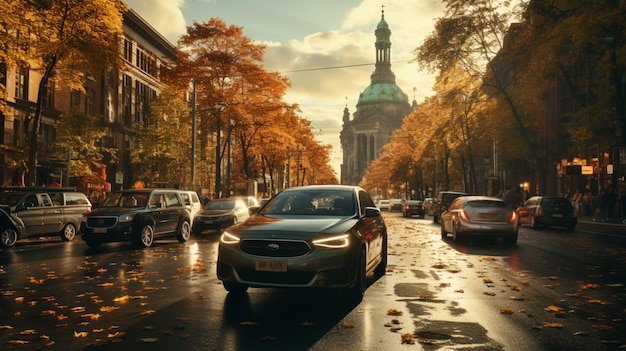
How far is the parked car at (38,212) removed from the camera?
16656 mm

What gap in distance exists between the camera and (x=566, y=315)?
280 inches

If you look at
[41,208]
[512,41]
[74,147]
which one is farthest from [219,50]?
[41,208]

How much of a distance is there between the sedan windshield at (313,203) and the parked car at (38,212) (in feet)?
35.0

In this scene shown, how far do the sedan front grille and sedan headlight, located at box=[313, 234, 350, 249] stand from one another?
16 cm

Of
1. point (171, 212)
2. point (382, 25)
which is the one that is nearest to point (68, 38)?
point (171, 212)

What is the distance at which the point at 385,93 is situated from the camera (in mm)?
187500

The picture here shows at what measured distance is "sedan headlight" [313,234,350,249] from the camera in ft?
24.1

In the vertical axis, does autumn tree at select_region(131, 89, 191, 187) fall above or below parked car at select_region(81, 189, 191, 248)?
above

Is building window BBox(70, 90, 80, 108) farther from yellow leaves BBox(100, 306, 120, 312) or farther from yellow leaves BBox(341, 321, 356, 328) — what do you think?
yellow leaves BBox(341, 321, 356, 328)

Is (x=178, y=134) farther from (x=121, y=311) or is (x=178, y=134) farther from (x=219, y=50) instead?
(x=121, y=311)

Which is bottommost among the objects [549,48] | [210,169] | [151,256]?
[151,256]

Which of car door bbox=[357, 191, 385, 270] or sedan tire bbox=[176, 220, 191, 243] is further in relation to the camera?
sedan tire bbox=[176, 220, 191, 243]

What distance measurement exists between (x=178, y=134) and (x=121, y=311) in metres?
42.0

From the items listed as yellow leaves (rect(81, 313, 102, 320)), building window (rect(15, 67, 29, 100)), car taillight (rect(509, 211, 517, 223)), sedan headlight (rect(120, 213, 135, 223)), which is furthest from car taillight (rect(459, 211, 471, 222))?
building window (rect(15, 67, 29, 100))
